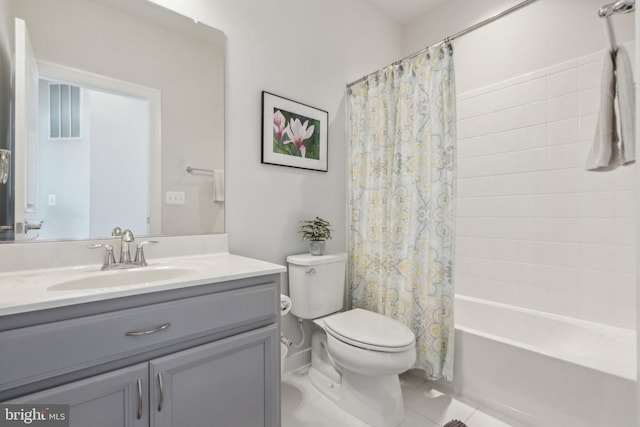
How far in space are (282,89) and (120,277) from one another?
53.7 inches

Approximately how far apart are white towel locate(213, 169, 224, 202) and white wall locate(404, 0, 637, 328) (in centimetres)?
177

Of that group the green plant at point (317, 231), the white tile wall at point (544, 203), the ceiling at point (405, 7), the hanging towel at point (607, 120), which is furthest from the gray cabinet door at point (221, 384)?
the ceiling at point (405, 7)

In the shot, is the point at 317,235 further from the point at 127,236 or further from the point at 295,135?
the point at 127,236

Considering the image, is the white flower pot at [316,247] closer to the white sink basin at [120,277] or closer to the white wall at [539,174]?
the white sink basin at [120,277]

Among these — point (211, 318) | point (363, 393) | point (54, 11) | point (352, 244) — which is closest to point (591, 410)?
point (363, 393)

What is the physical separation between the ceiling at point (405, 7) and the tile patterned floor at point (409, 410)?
9.09 feet

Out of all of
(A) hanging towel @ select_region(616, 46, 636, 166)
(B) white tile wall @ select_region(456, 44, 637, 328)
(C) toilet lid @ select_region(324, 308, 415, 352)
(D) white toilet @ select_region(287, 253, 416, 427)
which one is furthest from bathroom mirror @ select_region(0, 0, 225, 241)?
(B) white tile wall @ select_region(456, 44, 637, 328)

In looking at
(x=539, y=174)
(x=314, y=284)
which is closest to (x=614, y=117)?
(x=539, y=174)

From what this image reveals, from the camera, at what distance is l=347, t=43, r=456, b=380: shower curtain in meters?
1.63

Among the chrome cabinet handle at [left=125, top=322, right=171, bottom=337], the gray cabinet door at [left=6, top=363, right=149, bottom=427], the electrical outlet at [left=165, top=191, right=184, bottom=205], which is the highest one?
the electrical outlet at [left=165, top=191, right=184, bottom=205]

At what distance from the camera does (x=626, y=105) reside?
1020 mm

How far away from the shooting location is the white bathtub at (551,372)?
1.27 meters

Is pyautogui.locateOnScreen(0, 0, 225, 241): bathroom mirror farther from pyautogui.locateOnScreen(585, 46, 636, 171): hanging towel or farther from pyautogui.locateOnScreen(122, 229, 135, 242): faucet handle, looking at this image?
pyautogui.locateOnScreen(585, 46, 636, 171): hanging towel

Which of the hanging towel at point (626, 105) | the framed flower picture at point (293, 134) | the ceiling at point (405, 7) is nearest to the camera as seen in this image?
the hanging towel at point (626, 105)
